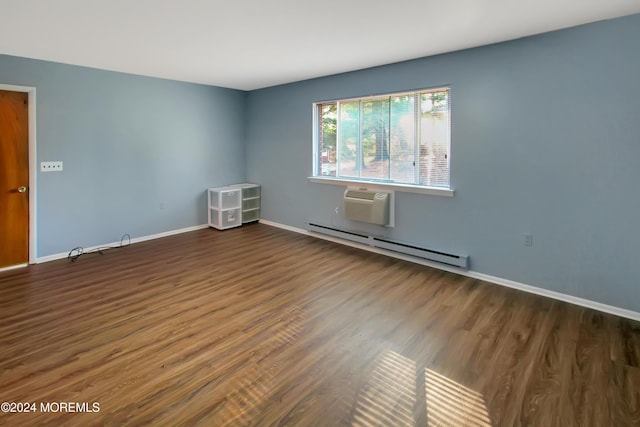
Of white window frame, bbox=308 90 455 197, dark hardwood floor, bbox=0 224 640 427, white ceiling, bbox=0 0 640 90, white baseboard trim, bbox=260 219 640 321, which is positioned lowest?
dark hardwood floor, bbox=0 224 640 427

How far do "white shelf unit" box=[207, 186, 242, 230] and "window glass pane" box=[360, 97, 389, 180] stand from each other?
96.1 inches

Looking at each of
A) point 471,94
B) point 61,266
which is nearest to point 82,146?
point 61,266

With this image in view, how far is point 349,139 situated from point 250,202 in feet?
7.82

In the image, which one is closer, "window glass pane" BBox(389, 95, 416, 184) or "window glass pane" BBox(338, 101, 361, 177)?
"window glass pane" BBox(389, 95, 416, 184)

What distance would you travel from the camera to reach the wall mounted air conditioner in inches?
179

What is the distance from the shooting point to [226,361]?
7.68 ft

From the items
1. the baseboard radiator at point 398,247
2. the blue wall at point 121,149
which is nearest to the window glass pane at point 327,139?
the baseboard radiator at point 398,247

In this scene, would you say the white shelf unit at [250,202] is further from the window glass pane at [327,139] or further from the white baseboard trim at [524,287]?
the white baseboard trim at [524,287]

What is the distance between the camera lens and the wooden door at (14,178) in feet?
13.1

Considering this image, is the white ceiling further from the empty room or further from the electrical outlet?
the electrical outlet

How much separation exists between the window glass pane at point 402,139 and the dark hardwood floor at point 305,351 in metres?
1.38

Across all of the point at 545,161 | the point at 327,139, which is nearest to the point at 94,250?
the point at 327,139

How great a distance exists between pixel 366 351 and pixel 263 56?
3.39 m

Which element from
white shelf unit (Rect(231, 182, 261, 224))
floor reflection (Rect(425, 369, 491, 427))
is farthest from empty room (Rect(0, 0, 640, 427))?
white shelf unit (Rect(231, 182, 261, 224))
